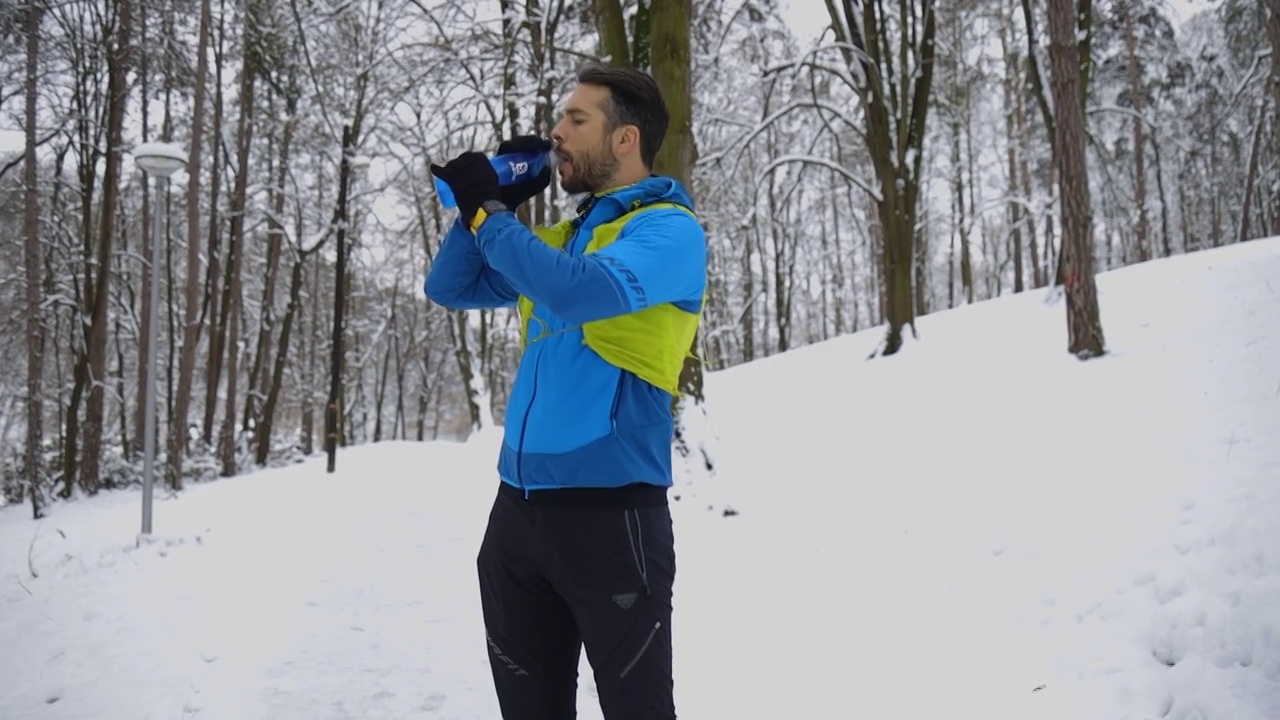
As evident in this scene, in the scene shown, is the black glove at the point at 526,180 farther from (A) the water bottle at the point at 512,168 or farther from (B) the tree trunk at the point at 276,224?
(B) the tree trunk at the point at 276,224

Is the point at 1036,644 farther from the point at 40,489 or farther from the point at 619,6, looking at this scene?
the point at 40,489

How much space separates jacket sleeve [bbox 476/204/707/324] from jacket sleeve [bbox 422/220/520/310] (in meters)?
0.31

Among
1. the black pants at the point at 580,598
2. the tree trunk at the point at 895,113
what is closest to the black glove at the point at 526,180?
the black pants at the point at 580,598

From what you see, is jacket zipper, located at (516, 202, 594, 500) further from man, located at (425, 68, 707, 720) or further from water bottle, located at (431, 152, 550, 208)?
water bottle, located at (431, 152, 550, 208)

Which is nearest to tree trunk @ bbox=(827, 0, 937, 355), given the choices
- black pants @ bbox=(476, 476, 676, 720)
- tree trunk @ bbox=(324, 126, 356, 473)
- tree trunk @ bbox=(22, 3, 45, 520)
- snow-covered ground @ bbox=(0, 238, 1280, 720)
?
snow-covered ground @ bbox=(0, 238, 1280, 720)

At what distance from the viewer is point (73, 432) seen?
1405 centimetres

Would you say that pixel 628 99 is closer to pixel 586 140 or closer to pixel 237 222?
pixel 586 140

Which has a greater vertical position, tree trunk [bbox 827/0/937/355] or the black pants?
tree trunk [bbox 827/0/937/355]

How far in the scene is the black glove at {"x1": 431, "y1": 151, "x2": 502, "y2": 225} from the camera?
158cm

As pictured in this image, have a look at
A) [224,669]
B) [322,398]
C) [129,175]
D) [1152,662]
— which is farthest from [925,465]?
[322,398]

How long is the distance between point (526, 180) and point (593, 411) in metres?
0.54

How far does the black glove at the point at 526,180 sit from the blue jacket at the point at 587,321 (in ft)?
0.40

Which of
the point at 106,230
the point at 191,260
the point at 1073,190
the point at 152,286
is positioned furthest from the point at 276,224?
the point at 1073,190

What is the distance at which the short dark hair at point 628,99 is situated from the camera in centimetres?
173
